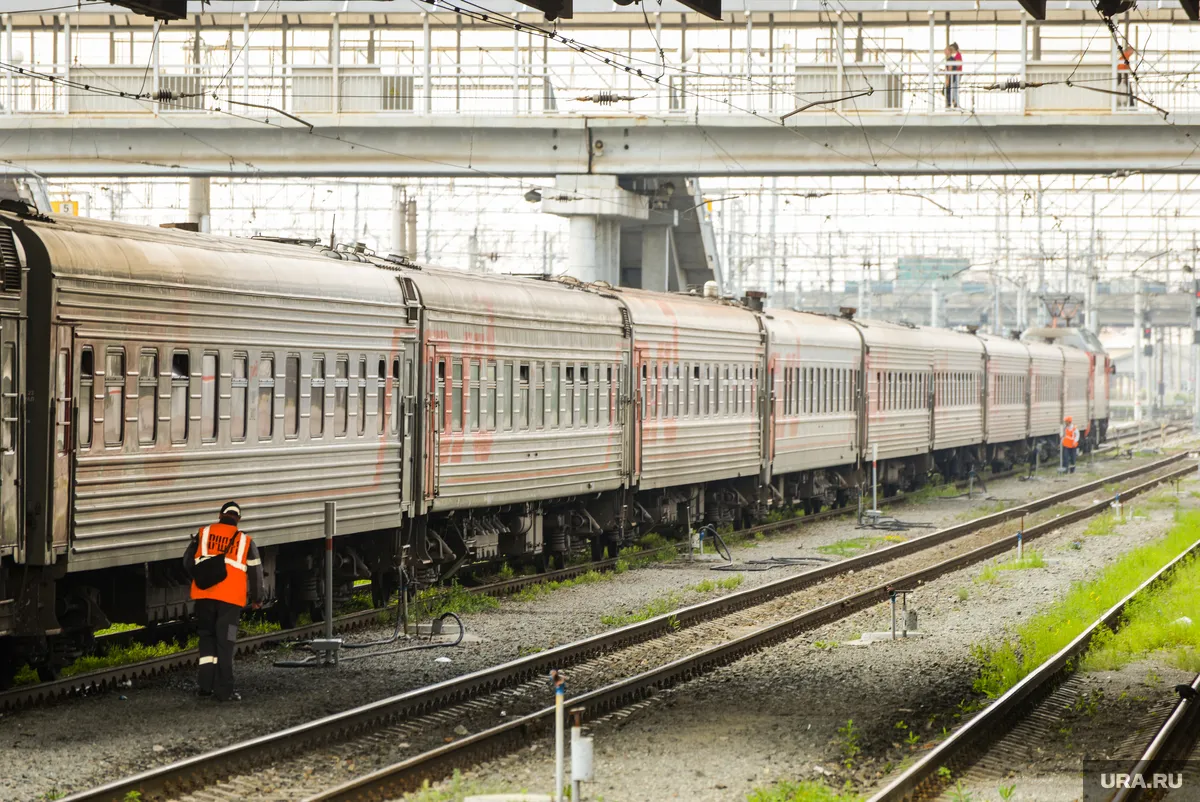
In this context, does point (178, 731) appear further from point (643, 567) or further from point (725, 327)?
point (725, 327)

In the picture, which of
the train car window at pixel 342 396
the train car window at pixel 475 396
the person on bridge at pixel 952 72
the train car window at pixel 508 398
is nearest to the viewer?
the train car window at pixel 342 396

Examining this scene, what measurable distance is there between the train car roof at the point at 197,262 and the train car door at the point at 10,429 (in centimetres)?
64

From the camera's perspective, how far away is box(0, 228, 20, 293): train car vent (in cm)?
1207

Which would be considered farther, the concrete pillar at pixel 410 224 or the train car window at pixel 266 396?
the concrete pillar at pixel 410 224

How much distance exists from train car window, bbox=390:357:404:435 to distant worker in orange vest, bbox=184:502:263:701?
4.38 meters

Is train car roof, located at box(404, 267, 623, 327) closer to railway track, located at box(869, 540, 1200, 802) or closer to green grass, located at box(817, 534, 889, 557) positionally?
green grass, located at box(817, 534, 889, 557)

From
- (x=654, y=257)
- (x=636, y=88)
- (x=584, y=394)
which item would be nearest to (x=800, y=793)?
(x=584, y=394)

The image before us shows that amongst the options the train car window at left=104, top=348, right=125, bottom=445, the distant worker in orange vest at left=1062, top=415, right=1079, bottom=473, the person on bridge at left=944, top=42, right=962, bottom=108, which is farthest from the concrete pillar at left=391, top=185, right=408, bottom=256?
the train car window at left=104, top=348, right=125, bottom=445

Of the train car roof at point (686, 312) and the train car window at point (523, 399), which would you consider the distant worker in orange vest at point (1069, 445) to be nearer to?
the train car roof at point (686, 312)

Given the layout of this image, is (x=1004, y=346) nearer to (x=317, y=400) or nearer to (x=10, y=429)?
(x=317, y=400)

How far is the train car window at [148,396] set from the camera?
533 inches

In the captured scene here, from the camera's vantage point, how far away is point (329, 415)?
1631 cm

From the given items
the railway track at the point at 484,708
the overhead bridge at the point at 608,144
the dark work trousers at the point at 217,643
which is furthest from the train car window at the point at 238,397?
the overhead bridge at the point at 608,144

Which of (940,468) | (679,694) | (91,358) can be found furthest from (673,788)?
(940,468)
